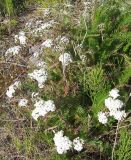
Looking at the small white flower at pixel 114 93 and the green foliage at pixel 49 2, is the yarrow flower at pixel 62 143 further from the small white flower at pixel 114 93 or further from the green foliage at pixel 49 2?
the green foliage at pixel 49 2

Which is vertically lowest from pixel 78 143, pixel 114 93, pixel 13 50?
pixel 78 143

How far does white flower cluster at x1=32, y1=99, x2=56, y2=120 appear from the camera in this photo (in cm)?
347

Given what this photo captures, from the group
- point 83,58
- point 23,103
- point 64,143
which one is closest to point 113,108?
point 64,143

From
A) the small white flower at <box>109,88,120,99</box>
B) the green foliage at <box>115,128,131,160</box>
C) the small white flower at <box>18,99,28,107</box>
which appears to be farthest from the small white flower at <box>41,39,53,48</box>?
the green foliage at <box>115,128,131,160</box>

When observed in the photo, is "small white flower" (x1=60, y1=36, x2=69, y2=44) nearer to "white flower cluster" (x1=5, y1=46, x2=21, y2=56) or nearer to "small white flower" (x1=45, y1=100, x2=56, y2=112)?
"white flower cluster" (x1=5, y1=46, x2=21, y2=56)

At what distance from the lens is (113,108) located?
11.1 feet

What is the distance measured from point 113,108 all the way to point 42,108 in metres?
0.53

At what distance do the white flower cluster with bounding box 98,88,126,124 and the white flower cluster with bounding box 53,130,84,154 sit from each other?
0.25m

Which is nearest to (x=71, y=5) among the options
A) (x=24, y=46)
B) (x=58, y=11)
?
Answer: (x=58, y=11)

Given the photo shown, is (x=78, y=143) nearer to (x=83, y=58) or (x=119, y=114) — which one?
(x=119, y=114)

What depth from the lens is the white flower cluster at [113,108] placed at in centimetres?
336

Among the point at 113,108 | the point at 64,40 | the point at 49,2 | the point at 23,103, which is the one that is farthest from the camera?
the point at 49,2

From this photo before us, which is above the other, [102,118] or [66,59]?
[66,59]

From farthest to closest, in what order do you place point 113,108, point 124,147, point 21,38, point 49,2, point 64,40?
point 49,2 → point 21,38 → point 64,40 → point 113,108 → point 124,147
